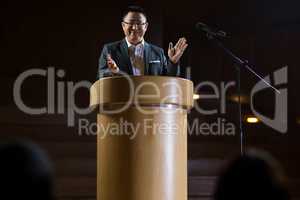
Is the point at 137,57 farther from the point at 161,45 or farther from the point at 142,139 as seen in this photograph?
the point at 161,45

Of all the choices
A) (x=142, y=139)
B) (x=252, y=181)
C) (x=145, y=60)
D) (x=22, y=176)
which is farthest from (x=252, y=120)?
(x=22, y=176)

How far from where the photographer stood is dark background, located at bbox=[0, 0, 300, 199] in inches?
160

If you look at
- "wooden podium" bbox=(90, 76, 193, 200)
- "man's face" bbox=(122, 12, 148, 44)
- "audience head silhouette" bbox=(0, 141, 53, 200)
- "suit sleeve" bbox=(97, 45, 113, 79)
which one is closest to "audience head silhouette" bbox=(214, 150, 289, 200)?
"audience head silhouette" bbox=(0, 141, 53, 200)

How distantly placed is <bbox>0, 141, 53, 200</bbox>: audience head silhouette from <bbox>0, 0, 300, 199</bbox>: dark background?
9.20ft

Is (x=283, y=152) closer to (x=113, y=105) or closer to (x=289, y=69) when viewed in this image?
(x=289, y=69)

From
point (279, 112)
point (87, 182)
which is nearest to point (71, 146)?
point (87, 182)

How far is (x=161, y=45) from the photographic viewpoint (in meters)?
4.89

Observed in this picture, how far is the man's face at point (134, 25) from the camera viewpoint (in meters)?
2.57

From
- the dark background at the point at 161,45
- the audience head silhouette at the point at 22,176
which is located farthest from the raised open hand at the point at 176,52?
the dark background at the point at 161,45

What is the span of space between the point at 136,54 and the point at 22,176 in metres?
1.74

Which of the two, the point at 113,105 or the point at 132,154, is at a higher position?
the point at 113,105

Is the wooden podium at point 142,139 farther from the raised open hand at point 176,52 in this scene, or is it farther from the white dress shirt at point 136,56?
the white dress shirt at point 136,56

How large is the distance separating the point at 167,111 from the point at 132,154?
0.25m

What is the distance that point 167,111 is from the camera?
2152mm
